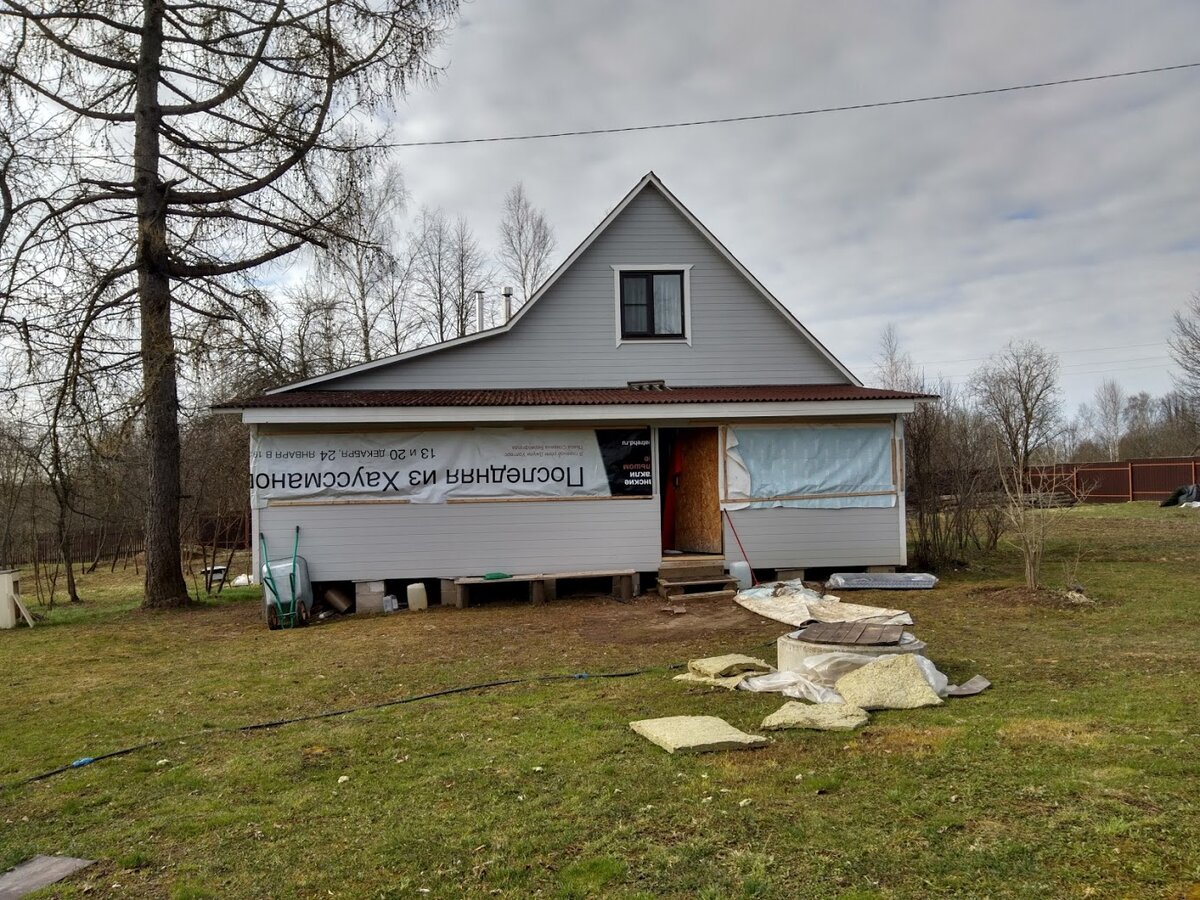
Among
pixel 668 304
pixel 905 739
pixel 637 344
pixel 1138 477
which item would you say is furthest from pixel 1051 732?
pixel 1138 477

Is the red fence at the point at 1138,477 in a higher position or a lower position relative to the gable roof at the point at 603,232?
lower

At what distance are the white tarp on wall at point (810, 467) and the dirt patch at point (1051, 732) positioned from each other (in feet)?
25.1

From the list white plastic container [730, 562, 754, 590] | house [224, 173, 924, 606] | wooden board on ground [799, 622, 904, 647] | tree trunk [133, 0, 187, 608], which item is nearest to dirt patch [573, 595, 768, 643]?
white plastic container [730, 562, 754, 590]

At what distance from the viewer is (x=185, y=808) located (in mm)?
4406

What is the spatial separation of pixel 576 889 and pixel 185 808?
248 centimetres

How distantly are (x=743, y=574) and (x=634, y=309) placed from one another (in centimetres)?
519

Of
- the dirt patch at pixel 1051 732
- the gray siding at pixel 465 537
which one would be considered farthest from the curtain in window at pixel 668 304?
the dirt patch at pixel 1051 732

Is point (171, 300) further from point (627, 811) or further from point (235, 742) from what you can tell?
point (627, 811)

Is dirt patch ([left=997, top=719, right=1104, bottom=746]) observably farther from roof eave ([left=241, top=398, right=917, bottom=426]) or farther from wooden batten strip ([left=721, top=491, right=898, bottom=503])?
wooden batten strip ([left=721, top=491, right=898, bottom=503])

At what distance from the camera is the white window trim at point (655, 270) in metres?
14.2

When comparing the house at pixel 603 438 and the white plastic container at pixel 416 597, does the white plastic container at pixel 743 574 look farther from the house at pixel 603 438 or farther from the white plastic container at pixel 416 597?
the white plastic container at pixel 416 597

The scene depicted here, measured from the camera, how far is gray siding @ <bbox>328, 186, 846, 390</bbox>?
13883mm

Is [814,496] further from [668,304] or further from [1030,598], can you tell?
[668,304]

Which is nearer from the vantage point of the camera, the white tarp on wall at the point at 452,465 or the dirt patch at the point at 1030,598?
the dirt patch at the point at 1030,598
